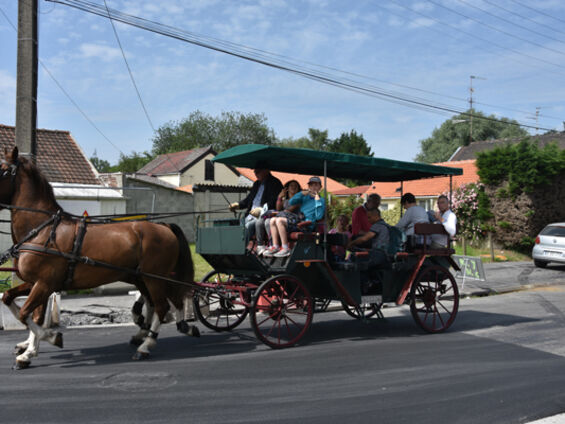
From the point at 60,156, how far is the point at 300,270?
51.1ft

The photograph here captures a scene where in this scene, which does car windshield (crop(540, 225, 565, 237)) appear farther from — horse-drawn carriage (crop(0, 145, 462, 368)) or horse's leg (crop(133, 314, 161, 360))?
horse's leg (crop(133, 314, 161, 360))

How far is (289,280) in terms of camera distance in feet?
22.9

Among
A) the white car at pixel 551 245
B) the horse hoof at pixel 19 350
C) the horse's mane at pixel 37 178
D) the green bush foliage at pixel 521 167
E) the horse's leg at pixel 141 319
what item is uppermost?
the green bush foliage at pixel 521 167

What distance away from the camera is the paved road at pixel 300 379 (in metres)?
4.54

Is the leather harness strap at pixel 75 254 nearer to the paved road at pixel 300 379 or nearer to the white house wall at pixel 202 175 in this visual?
the paved road at pixel 300 379

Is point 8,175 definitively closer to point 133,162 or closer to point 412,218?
point 412,218

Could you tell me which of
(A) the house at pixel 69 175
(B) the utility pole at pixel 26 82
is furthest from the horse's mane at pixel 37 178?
(A) the house at pixel 69 175

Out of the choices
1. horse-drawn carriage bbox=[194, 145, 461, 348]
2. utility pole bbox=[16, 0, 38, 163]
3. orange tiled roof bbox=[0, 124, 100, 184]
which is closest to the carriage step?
horse-drawn carriage bbox=[194, 145, 461, 348]

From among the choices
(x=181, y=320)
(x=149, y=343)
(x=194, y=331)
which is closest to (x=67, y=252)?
(x=149, y=343)

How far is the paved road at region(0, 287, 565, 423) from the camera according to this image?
4536mm

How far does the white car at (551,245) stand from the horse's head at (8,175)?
16.0m

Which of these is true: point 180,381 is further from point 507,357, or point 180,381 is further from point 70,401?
point 507,357

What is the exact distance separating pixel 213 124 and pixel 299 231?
7106 cm

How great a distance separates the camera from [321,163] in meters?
8.12
